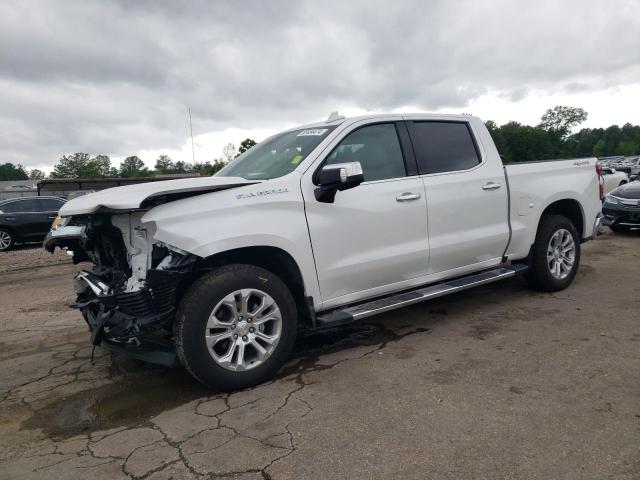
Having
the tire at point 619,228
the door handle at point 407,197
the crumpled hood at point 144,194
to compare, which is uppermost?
the crumpled hood at point 144,194

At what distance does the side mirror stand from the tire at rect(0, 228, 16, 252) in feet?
42.0

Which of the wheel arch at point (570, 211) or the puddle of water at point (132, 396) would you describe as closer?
the puddle of water at point (132, 396)

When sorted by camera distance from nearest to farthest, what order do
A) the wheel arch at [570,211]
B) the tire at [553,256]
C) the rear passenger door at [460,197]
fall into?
the rear passenger door at [460,197], the tire at [553,256], the wheel arch at [570,211]

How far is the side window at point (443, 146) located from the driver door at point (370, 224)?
194 millimetres

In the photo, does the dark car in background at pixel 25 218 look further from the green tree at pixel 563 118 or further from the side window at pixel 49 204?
the green tree at pixel 563 118

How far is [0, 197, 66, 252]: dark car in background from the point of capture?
525 inches

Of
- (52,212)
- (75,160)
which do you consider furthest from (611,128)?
(52,212)

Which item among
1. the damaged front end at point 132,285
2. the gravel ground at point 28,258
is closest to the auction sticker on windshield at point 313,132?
the damaged front end at point 132,285

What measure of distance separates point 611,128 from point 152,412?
505 feet

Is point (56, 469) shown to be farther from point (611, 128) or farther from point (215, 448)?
point (611, 128)

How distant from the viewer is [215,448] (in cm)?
272

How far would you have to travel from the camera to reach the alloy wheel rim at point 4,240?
13344 mm

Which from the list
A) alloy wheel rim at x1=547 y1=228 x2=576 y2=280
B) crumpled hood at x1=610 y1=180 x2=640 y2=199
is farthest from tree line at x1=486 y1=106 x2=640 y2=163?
alloy wheel rim at x1=547 y1=228 x2=576 y2=280

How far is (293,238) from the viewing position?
356 cm
